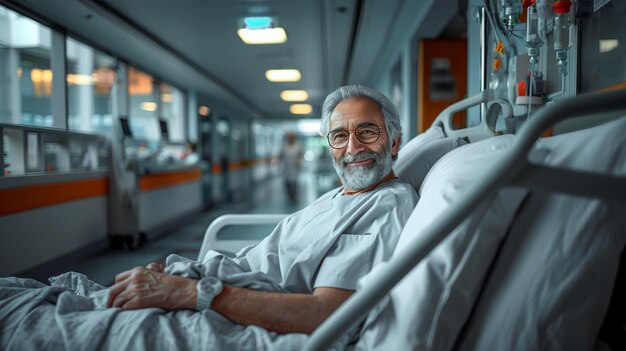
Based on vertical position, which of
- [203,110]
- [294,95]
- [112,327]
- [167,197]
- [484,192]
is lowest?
[167,197]

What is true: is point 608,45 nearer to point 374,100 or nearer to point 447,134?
point 447,134

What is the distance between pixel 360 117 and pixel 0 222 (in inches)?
119

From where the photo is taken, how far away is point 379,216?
128 centimetres

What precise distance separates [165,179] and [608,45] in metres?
5.68

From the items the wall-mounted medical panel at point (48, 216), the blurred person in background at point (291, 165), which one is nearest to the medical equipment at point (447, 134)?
the wall-mounted medical panel at point (48, 216)

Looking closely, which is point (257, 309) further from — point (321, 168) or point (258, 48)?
point (321, 168)

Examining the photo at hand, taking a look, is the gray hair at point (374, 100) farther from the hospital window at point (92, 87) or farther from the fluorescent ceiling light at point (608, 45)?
the hospital window at point (92, 87)

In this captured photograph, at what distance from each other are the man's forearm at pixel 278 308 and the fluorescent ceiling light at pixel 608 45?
4.50ft

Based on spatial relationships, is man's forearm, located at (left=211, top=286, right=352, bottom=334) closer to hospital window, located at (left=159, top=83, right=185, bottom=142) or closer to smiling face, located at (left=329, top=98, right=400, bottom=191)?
smiling face, located at (left=329, top=98, right=400, bottom=191)

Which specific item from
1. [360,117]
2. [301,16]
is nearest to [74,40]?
[301,16]

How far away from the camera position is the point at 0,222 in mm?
2896

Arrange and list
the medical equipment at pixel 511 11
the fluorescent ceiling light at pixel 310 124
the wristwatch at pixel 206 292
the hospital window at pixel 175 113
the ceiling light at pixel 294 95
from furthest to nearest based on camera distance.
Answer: the fluorescent ceiling light at pixel 310 124 < the ceiling light at pixel 294 95 < the hospital window at pixel 175 113 < the medical equipment at pixel 511 11 < the wristwatch at pixel 206 292

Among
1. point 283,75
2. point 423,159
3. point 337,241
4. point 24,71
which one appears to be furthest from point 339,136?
point 283,75

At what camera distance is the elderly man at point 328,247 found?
1.06 meters
